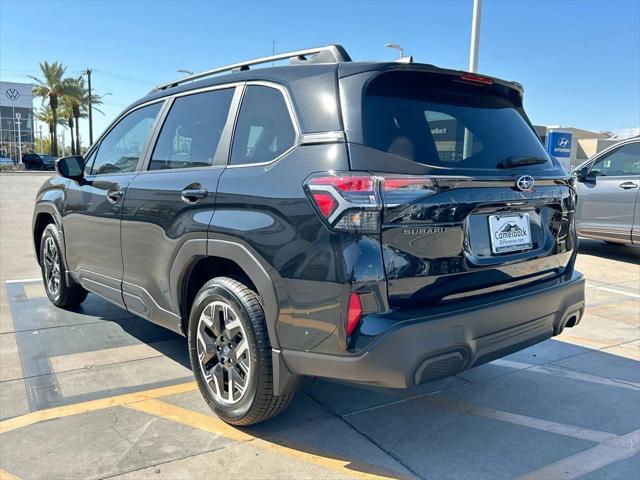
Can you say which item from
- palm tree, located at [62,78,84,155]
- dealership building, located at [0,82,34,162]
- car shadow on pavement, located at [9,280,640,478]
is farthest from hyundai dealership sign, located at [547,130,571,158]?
dealership building, located at [0,82,34,162]

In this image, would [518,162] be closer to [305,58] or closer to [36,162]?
[305,58]

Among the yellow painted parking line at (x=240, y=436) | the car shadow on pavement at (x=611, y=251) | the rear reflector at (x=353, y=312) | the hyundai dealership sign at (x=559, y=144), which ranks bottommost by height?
the yellow painted parking line at (x=240, y=436)

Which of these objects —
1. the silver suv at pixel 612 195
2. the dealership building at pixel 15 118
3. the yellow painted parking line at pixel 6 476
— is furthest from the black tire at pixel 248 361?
the dealership building at pixel 15 118

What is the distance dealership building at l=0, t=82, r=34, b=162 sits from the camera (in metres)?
67.8

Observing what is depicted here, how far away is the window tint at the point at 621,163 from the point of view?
797cm

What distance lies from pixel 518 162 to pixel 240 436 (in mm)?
2146

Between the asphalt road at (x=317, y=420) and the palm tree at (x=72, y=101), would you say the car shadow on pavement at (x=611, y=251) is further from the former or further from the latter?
the palm tree at (x=72, y=101)

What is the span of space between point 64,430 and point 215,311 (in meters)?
1.06

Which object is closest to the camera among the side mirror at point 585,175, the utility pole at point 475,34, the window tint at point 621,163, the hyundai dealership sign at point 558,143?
the window tint at point 621,163

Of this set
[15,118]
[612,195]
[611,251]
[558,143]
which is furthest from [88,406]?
[15,118]

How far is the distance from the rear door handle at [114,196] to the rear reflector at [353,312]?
225 centimetres

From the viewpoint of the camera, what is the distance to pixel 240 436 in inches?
117

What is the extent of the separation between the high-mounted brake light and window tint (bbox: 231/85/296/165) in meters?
0.99

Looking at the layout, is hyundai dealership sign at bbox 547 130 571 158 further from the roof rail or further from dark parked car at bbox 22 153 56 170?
dark parked car at bbox 22 153 56 170
